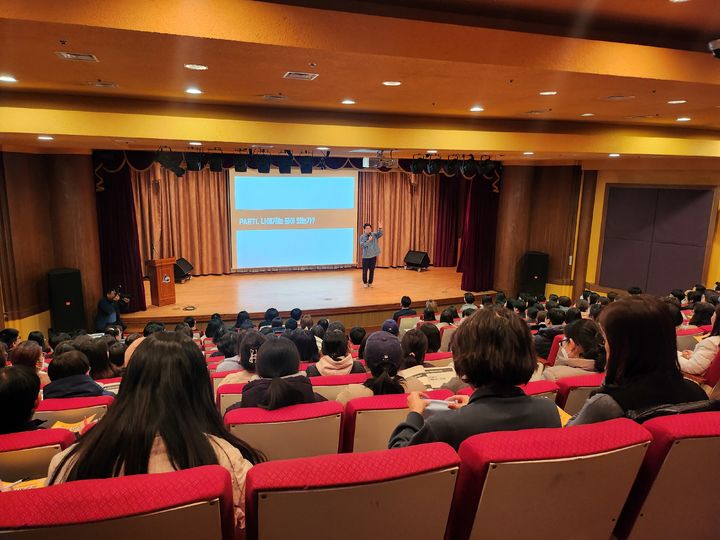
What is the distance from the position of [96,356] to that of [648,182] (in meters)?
9.12

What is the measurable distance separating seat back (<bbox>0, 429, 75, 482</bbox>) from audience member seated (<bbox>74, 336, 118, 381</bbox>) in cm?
198

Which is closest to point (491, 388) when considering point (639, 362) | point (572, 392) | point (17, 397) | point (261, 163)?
point (639, 362)

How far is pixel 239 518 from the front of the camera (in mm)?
1316

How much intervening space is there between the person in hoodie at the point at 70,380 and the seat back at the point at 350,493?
2.03 m

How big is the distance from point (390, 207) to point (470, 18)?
959 centimetres

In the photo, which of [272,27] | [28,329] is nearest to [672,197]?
[272,27]

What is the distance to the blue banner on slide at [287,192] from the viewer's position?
10.8 meters

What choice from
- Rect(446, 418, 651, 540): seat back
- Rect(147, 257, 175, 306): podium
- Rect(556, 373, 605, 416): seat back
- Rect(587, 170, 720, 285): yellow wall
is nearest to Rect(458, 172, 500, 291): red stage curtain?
Rect(587, 170, 720, 285): yellow wall

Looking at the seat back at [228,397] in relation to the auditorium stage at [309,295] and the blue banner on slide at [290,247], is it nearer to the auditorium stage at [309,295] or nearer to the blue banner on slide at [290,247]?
the auditorium stage at [309,295]

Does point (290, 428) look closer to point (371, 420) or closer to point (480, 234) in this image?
point (371, 420)

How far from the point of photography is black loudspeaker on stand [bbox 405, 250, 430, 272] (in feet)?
40.0

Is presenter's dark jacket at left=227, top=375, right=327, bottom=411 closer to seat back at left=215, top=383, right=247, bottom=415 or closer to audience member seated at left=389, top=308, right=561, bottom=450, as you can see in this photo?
seat back at left=215, top=383, right=247, bottom=415

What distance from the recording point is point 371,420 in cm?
205

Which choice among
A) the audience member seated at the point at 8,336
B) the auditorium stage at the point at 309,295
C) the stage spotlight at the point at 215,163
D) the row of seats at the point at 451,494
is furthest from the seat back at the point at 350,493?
the auditorium stage at the point at 309,295
